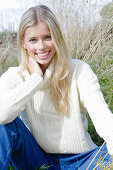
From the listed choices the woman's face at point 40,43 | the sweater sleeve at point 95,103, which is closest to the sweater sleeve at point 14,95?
the woman's face at point 40,43

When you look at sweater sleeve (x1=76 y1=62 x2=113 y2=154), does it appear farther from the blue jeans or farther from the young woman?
the blue jeans

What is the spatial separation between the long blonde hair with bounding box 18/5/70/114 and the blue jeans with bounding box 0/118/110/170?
0.28 m

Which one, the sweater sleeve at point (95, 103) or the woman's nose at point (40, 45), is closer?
the sweater sleeve at point (95, 103)

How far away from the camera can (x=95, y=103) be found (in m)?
1.41

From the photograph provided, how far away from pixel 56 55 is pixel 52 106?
0.34 m

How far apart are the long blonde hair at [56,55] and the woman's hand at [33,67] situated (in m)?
0.04

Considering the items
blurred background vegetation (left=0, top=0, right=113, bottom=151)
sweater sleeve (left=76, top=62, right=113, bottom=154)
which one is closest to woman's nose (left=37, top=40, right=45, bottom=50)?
sweater sleeve (left=76, top=62, right=113, bottom=154)

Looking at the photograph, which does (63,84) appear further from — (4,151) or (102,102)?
(4,151)

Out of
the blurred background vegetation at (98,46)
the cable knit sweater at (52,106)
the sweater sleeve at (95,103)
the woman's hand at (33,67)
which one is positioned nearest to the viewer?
the sweater sleeve at (95,103)

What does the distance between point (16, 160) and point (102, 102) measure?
640 mm

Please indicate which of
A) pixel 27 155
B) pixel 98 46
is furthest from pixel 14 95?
pixel 98 46

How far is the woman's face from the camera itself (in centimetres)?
150

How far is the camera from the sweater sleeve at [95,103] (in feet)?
4.30

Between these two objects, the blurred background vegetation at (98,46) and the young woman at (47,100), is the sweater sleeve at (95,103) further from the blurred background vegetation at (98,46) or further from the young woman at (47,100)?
the blurred background vegetation at (98,46)
